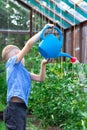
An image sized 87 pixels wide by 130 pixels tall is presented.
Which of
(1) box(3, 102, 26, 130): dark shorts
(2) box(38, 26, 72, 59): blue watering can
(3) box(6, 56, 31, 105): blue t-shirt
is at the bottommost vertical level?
(1) box(3, 102, 26, 130): dark shorts

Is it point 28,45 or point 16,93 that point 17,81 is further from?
point 28,45

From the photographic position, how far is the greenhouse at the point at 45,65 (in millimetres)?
2551

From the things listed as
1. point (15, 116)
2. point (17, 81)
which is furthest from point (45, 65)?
point (15, 116)

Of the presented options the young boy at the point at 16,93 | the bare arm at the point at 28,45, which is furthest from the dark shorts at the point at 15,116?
the bare arm at the point at 28,45

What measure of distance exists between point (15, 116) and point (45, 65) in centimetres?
41

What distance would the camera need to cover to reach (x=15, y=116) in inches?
100.0

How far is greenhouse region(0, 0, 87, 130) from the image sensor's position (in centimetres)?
255

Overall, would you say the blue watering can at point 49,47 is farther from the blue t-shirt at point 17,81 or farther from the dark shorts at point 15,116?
the dark shorts at point 15,116

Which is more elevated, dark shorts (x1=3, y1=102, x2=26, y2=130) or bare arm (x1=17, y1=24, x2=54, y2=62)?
bare arm (x1=17, y1=24, x2=54, y2=62)

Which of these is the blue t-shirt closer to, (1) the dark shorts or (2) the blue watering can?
(1) the dark shorts

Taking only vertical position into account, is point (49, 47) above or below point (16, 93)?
above

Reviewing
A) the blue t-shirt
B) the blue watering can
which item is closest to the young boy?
the blue t-shirt

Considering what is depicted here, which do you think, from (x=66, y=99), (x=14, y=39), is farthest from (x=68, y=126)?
(x=14, y=39)

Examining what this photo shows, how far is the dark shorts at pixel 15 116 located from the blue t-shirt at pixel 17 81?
54 millimetres
